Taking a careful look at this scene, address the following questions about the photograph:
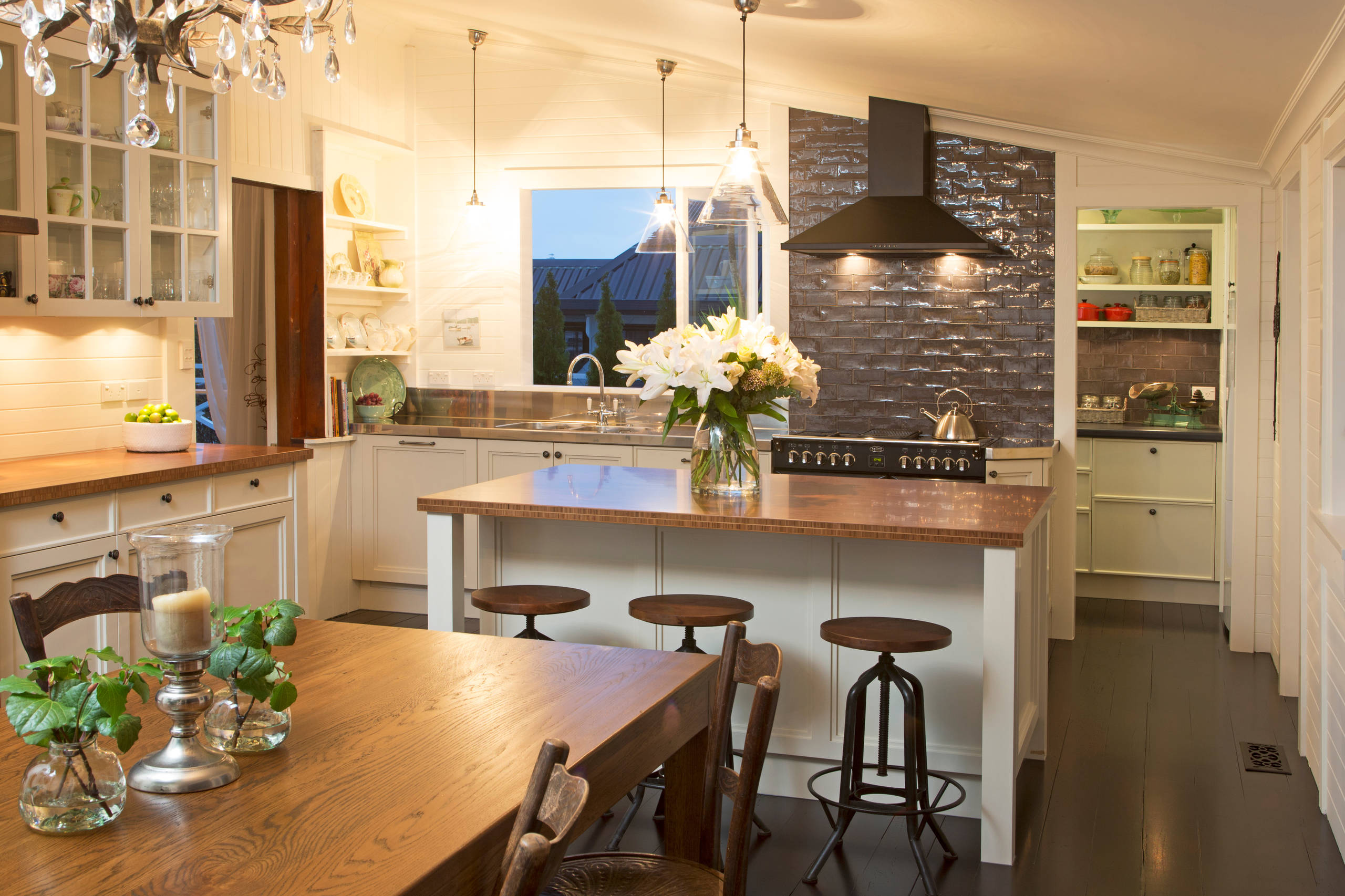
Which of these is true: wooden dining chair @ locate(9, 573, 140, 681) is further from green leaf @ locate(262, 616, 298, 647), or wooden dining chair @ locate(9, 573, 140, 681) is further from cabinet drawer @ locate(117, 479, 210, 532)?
cabinet drawer @ locate(117, 479, 210, 532)

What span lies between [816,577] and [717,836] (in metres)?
1.56

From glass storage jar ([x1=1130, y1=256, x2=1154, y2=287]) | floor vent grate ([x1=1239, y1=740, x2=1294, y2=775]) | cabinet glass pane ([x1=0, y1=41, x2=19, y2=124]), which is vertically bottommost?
floor vent grate ([x1=1239, y1=740, x2=1294, y2=775])

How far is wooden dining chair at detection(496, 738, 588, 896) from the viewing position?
1228mm

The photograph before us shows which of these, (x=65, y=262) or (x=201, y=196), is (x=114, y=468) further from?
(x=201, y=196)

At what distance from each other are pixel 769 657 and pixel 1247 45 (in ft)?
7.70

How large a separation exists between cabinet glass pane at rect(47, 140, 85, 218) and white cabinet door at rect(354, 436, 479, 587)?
7.02 feet

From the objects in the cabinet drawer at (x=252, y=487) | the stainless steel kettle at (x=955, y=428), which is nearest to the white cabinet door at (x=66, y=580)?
the cabinet drawer at (x=252, y=487)

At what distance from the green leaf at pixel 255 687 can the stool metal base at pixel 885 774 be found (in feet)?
6.07

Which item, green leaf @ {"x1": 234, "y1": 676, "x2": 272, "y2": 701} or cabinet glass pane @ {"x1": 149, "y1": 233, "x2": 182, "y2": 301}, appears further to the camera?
cabinet glass pane @ {"x1": 149, "y1": 233, "x2": 182, "y2": 301}

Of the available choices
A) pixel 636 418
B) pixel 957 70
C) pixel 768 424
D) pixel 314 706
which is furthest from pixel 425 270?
pixel 314 706

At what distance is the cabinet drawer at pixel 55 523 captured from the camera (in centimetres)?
335

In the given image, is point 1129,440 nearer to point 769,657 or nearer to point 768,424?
point 768,424

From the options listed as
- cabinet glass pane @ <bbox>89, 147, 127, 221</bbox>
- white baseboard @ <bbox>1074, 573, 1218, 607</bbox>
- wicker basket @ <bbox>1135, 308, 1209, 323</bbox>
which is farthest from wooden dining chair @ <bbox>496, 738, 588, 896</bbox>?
wicker basket @ <bbox>1135, 308, 1209, 323</bbox>

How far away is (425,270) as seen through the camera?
6473 mm
